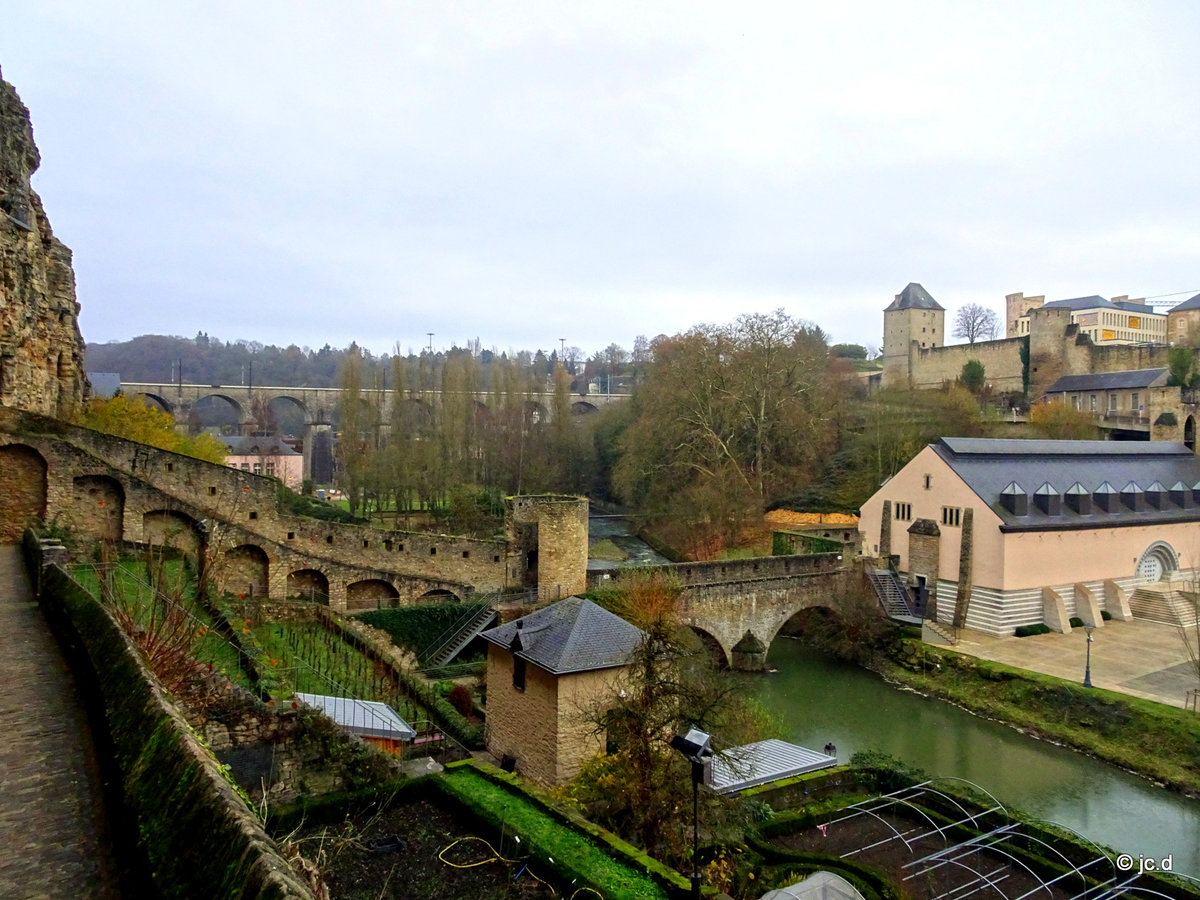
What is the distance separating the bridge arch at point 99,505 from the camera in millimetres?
17328

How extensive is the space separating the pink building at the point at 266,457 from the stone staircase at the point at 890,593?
99.6 feet

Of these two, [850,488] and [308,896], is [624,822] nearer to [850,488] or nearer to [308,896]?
[308,896]

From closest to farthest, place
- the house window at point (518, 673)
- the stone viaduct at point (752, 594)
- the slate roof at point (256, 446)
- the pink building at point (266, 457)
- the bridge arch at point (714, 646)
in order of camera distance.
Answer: the house window at point (518, 673)
the stone viaduct at point (752, 594)
the bridge arch at point (714, 646)
the pink building at point (266, 457)
the slate roof at point (256, 446)

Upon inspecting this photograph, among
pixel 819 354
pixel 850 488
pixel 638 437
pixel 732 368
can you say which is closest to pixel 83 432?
pixel 638 437

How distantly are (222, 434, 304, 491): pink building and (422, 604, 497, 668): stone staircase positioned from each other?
24.3 meters

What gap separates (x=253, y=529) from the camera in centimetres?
2011

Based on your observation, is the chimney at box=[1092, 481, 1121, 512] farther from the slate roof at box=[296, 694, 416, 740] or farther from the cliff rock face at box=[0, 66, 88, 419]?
the cliff rock face at box=[0, 66, 88, 419]

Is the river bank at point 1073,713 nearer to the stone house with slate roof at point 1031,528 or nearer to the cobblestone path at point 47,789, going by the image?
the stone house with slate roof at point 1031,528

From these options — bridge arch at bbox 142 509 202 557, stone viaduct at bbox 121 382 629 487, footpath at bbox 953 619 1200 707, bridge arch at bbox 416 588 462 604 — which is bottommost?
footpath at bbox 953 619 1200 707

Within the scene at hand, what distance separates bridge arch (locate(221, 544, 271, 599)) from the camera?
19.3m

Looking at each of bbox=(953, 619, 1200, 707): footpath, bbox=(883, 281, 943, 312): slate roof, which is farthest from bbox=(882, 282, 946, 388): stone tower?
bbox=(953, 619, 1200, 707): footpath

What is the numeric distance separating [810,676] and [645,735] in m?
13.4

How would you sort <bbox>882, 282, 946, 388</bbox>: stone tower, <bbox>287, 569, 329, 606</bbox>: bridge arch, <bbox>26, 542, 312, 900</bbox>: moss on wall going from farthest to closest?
<bbox>882, 282, 946, 388</bbox>: stone tower → <bbox>287, 569, 329, 606</bbox>: bridge arch → <bbox>26, 542, 312, 900</bbox>: moss on wall

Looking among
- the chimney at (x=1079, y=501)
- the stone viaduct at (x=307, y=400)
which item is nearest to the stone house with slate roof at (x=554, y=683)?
the chimney at (x=1079, y=501)
